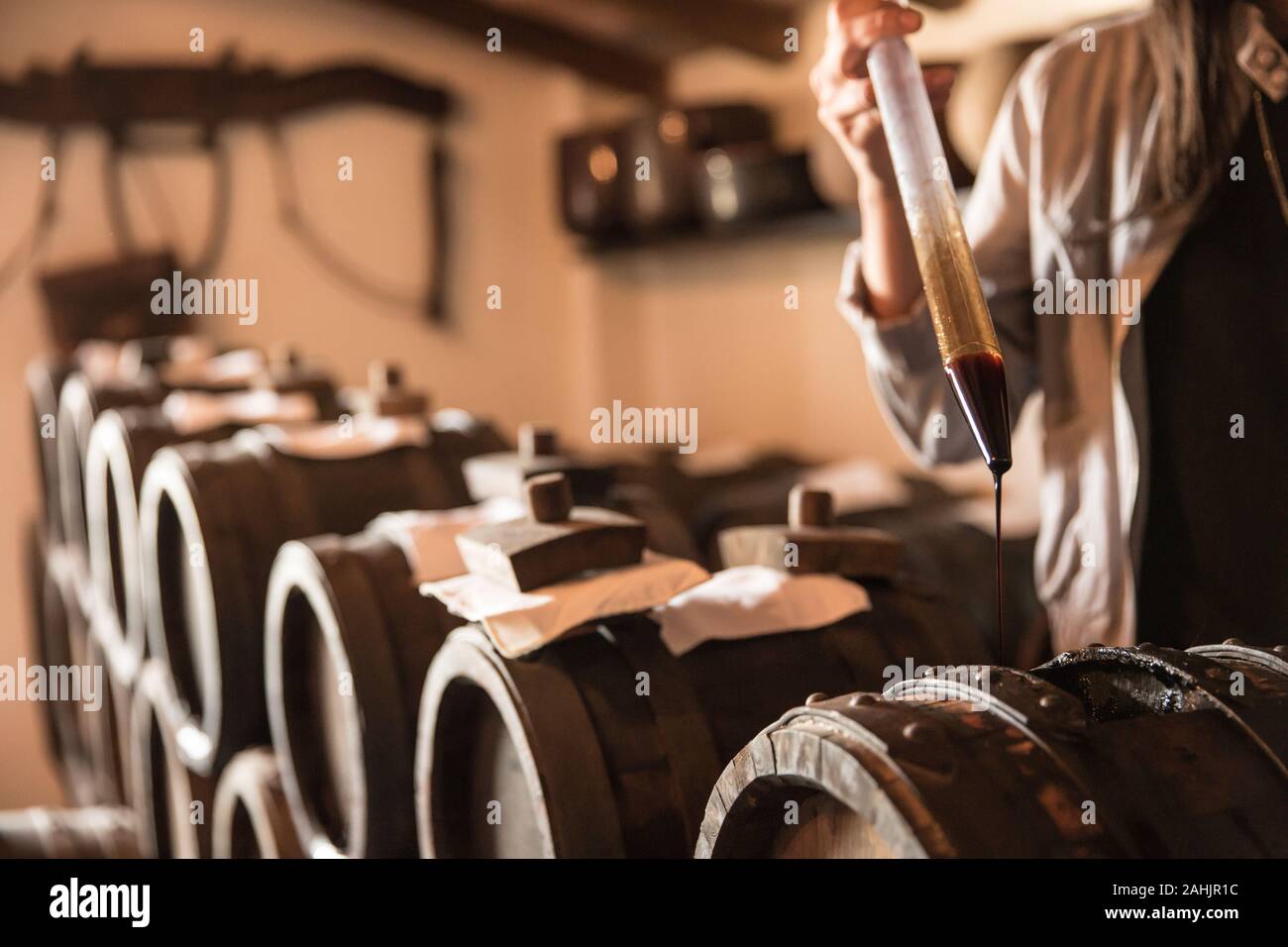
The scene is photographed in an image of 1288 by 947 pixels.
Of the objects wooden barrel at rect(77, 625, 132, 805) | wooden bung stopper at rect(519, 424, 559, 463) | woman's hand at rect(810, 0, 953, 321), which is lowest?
wooden barrel at rect(77, 625, 132, 805)

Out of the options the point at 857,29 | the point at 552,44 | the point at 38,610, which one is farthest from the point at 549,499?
the point at 552,44

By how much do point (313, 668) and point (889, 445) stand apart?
373 cm

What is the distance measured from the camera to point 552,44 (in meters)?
6.96

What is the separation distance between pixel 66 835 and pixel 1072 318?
316 centimetres

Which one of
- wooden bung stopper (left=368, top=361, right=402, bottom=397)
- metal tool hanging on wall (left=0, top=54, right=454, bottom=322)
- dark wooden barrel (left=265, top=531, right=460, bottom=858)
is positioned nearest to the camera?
dark wooden barrel (left=265, top=531, right=460, bottom=858)

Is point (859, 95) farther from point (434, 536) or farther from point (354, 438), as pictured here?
point (354, 438)

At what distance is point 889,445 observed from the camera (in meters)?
5.42

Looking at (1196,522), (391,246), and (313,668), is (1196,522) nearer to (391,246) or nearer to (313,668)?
(313,668)

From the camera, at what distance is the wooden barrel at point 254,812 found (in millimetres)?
2205

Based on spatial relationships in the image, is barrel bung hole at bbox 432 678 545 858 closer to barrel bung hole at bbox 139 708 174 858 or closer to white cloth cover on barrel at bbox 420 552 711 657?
white cloth cover on barrel at bbox 420 552 711 657

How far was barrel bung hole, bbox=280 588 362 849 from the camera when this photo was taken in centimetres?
207

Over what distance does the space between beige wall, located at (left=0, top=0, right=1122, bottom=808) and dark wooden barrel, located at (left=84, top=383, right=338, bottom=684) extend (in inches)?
98.4

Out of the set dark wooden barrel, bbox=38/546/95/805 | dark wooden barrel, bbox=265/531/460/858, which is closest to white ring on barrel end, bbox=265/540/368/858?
dark wooden barrel, bbox=265/531/460/858
